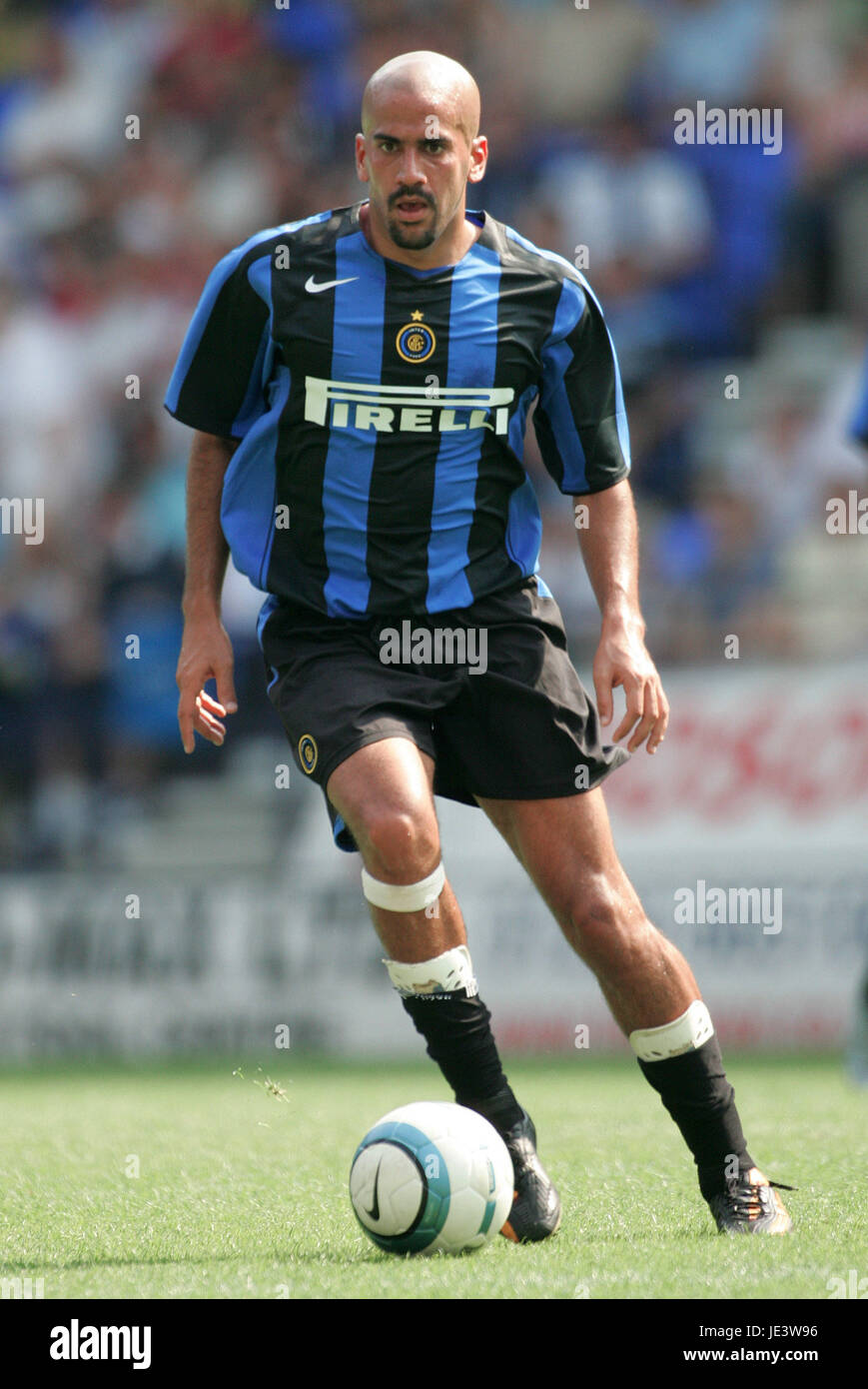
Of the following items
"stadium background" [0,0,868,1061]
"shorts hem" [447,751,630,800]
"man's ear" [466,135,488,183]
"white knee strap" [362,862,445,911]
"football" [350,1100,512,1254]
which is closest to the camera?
"football" [350,1100,512,1254]

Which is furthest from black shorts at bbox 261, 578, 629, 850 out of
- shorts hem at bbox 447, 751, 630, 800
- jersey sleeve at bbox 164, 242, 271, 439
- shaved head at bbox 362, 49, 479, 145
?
shaved head at bbox 362, 49, 479, 145

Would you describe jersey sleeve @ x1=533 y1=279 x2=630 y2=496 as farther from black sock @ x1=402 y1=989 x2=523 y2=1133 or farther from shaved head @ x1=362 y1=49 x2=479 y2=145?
black sock @ x1=402 y1=989 x2=523 y2=1133

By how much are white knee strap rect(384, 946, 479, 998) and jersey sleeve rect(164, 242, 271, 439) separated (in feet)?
4.20

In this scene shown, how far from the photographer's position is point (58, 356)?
41.9ft

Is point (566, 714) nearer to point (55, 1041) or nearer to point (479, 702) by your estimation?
point (479, 702)

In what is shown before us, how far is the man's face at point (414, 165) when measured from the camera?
398 centimetres

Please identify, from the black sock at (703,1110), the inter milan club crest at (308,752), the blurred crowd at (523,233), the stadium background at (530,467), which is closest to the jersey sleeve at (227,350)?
the inter milan club crest at (308,752)

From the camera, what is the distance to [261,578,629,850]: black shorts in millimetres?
4039

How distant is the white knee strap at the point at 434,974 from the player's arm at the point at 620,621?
23.2 inches

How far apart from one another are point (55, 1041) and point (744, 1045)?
3757 millimetres

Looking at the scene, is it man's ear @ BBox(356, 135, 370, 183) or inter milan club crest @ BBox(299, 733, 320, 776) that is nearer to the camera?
inter milan club crest @ BBox(299, 733, 320, 776)

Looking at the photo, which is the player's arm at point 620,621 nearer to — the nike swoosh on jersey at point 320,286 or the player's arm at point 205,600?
the nike swoosh on jersey at point 320,286

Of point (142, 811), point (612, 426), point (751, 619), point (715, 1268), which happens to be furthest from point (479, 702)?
point (142, 811)

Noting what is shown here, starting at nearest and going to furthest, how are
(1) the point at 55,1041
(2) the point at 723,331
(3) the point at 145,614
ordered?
(1) the point at 55,1041 < (3) the point at 145,614 < (2) the point at 723,331
